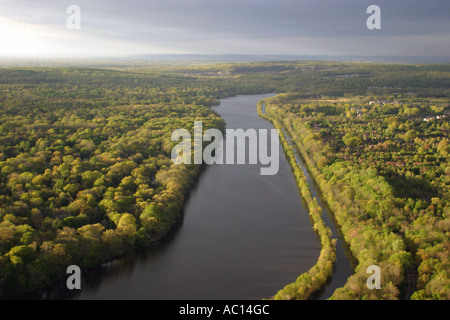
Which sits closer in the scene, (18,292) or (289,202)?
(18,292)

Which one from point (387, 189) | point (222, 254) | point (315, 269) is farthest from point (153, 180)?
point (387, 189)

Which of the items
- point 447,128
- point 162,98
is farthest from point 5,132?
point 447,128

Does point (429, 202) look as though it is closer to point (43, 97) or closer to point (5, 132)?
point (5, 132)
